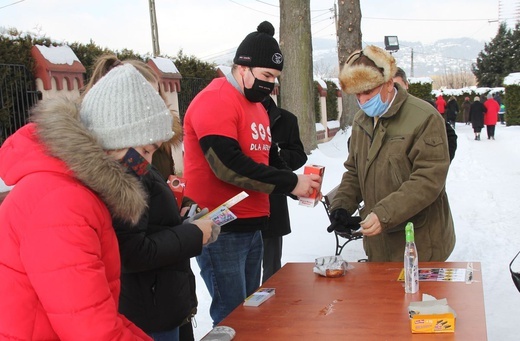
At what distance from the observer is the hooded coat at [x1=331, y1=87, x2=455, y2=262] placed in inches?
108

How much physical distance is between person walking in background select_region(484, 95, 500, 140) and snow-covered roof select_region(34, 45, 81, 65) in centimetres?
1591

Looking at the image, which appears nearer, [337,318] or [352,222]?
[337,318]

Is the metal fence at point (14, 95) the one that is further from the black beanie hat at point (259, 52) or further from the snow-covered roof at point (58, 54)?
the black beanie hat at point (259, 52)

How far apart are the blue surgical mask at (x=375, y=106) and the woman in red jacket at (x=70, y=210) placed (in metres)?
1.59

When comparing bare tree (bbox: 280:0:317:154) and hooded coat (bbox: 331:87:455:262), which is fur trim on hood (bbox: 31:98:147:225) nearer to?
hooded coat (bbox: 331:87:455:262)

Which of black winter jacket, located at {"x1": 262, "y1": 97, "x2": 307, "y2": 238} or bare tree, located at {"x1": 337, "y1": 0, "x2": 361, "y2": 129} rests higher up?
bare tree, located at {"x1": 337, "y1": 0, "x2": 361, "y2": 129}

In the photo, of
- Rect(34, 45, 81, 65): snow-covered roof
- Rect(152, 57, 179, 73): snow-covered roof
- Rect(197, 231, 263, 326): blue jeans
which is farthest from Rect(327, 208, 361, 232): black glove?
Rect(152, 57, 179, 73): snow-covered roof

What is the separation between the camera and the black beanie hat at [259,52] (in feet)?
9.48

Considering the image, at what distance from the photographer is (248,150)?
2896 mm

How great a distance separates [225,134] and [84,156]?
1.30 m

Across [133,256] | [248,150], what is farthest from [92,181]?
[248,150]

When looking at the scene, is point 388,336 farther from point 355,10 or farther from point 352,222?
point 355,10

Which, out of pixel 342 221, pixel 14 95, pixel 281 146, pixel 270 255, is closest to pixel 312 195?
pixel 342 221

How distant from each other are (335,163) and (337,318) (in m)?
9.93
